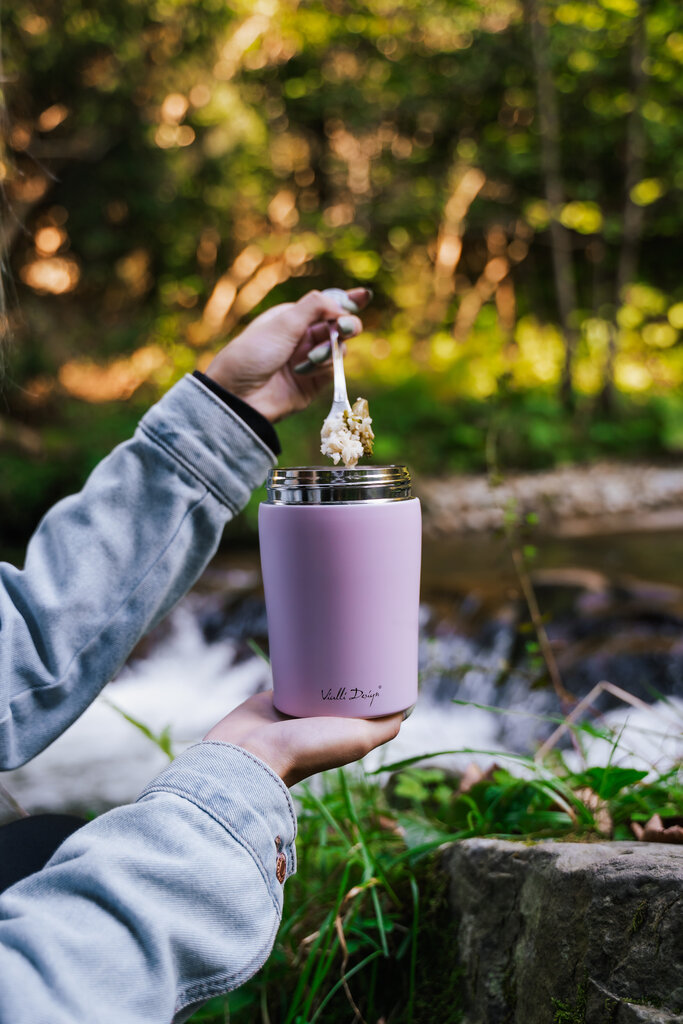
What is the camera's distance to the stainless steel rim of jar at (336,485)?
1003 millimetres

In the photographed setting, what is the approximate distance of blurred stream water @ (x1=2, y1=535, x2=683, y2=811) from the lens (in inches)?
152

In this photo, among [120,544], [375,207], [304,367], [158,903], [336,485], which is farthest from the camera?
[375,207]

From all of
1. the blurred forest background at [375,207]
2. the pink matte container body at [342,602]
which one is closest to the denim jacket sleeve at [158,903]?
the pink matte container body at [342,602]

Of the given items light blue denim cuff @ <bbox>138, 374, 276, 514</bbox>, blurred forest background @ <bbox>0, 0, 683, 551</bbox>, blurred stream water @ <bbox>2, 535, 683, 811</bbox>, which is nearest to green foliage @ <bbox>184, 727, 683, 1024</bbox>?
light blue denim cuff @ <bbox>138, 374, 276, 514</bbox>

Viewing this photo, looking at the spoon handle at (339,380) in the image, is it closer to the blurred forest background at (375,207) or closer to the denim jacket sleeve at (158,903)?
the denim jacket sleeve at (158,903)

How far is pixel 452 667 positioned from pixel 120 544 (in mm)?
3061

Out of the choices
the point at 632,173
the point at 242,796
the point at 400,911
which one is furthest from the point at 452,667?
the point at 632,173

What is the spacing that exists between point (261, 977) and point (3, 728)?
0.68 m

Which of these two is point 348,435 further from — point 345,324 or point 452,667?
point 452,667

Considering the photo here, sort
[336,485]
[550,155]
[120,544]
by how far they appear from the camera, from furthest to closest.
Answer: [550,155], [120,544], [336,485]

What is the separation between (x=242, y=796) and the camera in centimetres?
86

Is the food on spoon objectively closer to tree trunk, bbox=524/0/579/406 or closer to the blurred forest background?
the blurred forest background

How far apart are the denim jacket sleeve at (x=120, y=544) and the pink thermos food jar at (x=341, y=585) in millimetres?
242

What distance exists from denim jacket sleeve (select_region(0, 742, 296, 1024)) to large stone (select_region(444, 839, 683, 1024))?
0.46 meters
